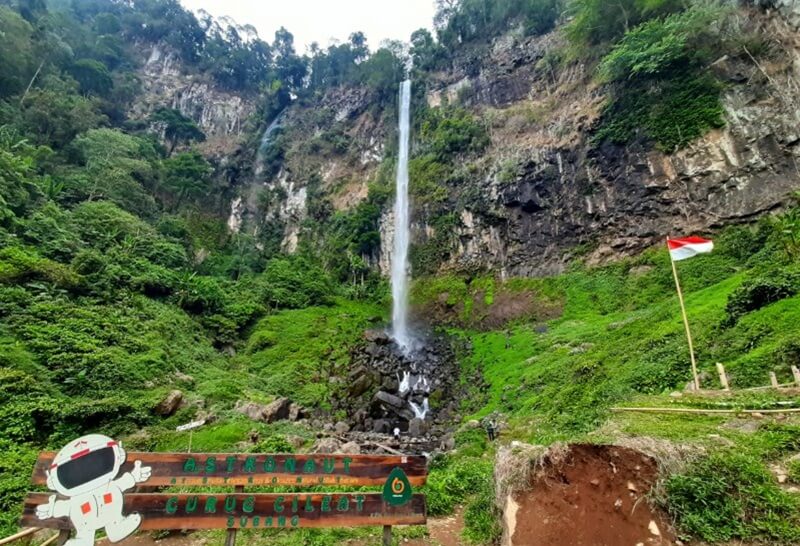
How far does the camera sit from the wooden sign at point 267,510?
3.42m

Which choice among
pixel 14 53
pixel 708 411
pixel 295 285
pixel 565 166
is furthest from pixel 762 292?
pixel 14 53

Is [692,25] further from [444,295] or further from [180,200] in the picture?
[180,200]

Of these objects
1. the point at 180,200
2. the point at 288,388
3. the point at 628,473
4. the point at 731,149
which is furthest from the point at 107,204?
the point at 731,149

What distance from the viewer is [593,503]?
3443mm

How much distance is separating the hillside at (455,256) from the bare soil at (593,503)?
0.07 meters

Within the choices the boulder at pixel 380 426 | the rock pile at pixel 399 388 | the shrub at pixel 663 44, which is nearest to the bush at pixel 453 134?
the shrub at pixel 663 44

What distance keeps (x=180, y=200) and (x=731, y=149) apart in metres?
35.9

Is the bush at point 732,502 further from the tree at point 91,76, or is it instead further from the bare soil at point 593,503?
the tree at point 91,76

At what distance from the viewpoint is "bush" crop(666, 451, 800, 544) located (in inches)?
113

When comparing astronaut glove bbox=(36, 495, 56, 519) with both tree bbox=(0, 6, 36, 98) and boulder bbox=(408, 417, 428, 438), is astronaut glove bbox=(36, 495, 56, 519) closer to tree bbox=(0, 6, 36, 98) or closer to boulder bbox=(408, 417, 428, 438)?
boulder bbox=(408, 417, 428, 438)

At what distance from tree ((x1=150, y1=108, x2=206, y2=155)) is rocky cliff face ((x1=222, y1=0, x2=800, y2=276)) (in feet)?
32.5

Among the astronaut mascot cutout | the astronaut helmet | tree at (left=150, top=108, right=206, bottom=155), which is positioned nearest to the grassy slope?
the astronaut mascot cutout

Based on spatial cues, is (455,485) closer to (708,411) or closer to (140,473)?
(708,411)

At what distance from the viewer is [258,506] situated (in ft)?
11.7
